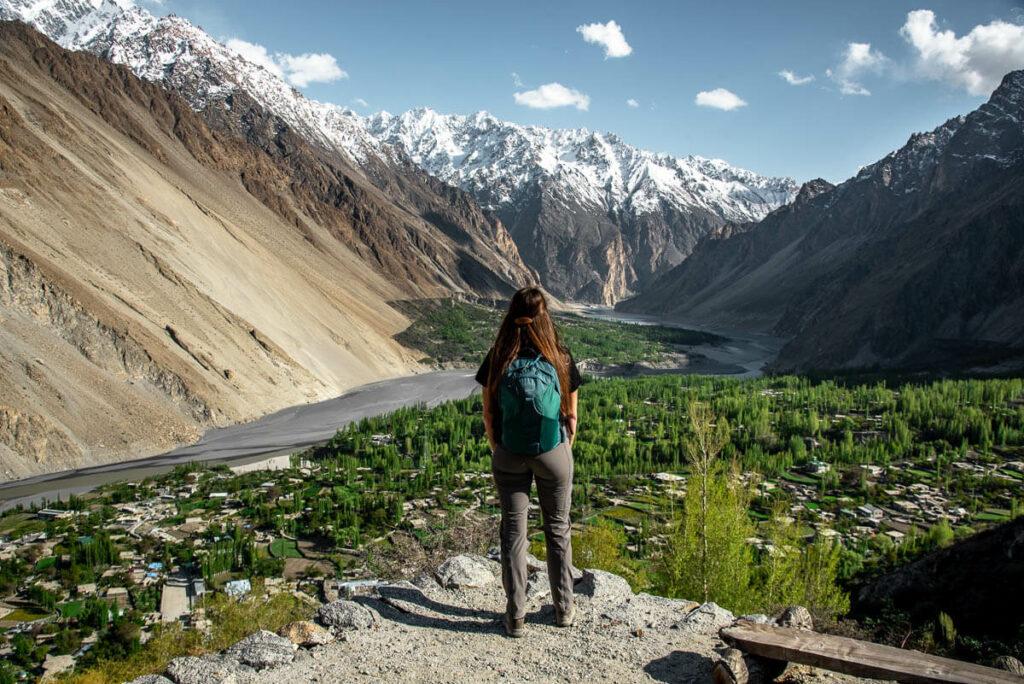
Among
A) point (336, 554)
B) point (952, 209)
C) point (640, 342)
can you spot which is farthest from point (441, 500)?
point (952, 209)

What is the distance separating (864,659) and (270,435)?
3254 centimetres

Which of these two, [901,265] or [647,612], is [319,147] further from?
[647,612]

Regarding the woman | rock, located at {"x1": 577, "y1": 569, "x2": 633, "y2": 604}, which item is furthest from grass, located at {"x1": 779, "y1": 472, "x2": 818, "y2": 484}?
the woman

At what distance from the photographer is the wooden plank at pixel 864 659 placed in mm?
4391

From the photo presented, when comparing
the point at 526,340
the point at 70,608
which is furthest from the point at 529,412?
the point at 70,608

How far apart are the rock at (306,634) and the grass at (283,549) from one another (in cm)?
1330

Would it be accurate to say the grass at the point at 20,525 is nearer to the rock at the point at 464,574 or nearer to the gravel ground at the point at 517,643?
the rock at the point at 464,574

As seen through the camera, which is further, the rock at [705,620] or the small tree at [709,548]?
the small tree at [709,548]

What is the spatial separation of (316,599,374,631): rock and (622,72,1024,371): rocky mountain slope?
59194 millimetres

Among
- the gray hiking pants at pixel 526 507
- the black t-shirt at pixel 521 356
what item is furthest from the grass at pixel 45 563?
the black t-shirt at pixel 521 356

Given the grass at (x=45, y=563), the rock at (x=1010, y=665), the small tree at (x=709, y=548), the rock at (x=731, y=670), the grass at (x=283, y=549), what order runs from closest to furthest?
the rock at (x=731, y=670)
the rock at (x=1010, y=665)
the small tree at (x=709, y=548)
the grass at (x=45, y=563)
the grass at (x=283, y=549)

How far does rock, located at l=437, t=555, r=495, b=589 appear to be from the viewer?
666 cm

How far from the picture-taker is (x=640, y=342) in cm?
9100

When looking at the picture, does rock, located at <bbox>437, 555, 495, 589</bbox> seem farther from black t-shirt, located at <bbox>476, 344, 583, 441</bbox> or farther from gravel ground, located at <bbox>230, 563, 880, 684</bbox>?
black t-shirt, located at <bbox>476, 344, 583, 441</bbox>
